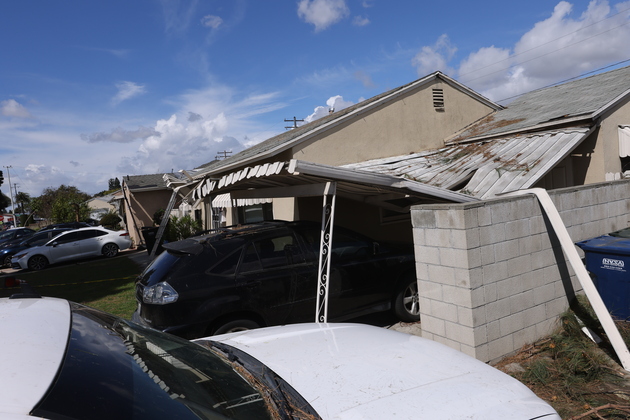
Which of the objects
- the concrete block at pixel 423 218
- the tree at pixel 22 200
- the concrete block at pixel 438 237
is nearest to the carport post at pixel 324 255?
the concrete block at pixel 423 218

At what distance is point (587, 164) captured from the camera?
8.46 meters

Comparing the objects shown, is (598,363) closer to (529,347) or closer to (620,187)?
(529,347)

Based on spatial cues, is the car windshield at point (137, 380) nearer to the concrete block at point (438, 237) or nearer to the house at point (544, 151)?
the concrete block at point (438, 237)

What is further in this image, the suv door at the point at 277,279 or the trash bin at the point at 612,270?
the suv door at the point at 277,279

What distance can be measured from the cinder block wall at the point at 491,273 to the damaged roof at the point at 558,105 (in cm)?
320

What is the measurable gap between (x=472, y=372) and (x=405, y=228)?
766cm

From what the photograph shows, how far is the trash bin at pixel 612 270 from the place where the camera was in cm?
494

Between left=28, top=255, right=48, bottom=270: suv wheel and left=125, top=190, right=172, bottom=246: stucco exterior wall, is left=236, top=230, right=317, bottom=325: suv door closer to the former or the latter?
left=28, top=255, right=48, bottom=270: suv wheel

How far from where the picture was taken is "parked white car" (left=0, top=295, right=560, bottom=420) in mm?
1609

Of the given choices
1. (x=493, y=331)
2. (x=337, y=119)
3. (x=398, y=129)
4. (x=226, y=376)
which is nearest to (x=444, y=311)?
(x=493, y=331)

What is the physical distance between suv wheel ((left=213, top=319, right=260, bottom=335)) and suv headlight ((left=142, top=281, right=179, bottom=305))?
614mm

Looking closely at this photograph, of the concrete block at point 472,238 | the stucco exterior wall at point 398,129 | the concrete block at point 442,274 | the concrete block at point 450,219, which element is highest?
the stucco exterior wall at point 398,129

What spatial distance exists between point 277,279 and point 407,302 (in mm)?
2124

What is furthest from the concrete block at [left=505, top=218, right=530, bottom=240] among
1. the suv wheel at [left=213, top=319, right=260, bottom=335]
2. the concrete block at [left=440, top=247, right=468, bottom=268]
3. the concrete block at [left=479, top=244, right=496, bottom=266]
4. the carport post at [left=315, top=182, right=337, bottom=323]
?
the suv wheel at [left=213, top=319, right=260, bottom=335]
